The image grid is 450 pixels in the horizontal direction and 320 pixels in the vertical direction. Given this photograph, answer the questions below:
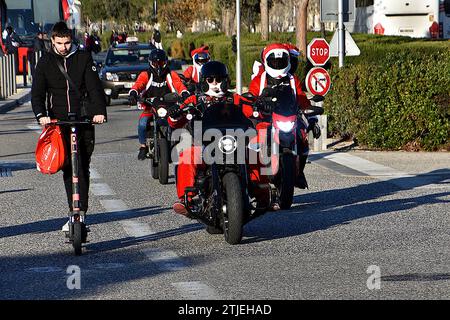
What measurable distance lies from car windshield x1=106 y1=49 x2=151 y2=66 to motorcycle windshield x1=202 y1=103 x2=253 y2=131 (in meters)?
25.9

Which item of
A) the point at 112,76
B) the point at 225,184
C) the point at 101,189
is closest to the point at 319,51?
the point at 101,189

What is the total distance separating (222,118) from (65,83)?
1394 mm

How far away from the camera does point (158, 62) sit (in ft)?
58.7

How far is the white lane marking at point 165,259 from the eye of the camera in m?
10.2

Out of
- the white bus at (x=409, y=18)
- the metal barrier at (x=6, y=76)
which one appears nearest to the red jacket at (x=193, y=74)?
the metal barrier at (x=6, y=76)

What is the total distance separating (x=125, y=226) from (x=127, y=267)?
252 centimetres

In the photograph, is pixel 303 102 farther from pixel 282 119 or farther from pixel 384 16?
pixel 384 16

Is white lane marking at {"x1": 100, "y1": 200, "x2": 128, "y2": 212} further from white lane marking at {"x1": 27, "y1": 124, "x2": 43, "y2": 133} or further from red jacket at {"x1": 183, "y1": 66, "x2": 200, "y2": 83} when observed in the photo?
white lane marking at {"x1": 27, "y1": 124, "x2": 43, "y2": 133}

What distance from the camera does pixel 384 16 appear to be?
4794cm

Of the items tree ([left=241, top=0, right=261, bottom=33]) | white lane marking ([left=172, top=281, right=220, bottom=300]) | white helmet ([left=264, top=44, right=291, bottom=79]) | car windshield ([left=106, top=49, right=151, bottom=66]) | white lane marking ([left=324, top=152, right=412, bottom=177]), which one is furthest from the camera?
tree ([left=241, top=0, right=261, bottom=33])

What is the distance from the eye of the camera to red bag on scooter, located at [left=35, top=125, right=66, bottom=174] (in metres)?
11.0

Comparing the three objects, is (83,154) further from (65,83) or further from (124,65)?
(124,65)

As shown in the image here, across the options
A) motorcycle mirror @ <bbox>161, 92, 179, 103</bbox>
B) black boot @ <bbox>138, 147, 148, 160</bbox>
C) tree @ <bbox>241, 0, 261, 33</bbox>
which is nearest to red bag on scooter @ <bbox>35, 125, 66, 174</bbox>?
motorcycle mirror @ <bbox>161, 92, 179, 103</bbox>

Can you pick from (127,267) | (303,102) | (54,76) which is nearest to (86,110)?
(54,76)
